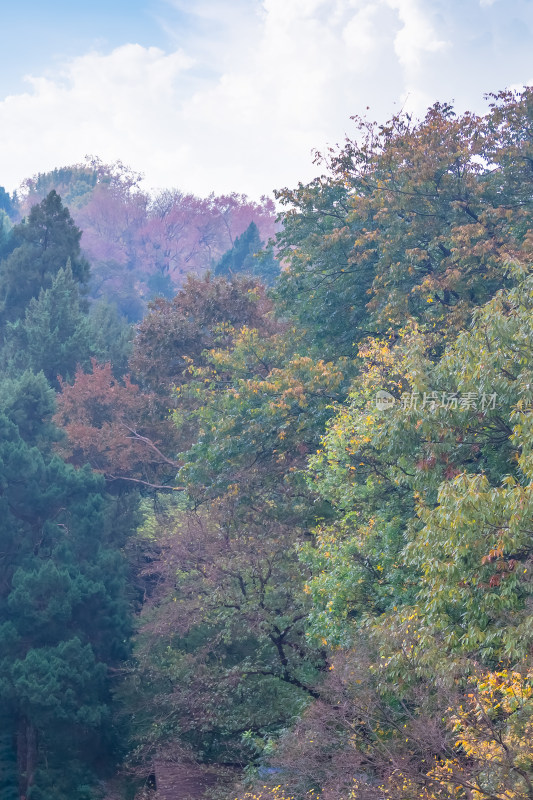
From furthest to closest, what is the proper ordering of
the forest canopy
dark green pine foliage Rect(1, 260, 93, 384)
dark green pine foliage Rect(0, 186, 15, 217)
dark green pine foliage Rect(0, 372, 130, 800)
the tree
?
1. dark green pine foliage Rect(0, 186, 15, 217)
2. dark green pine foliage Rect(1, 260, 93, 384)
3. the tree
4. dark green pine foliage Rect(0, 372, 130, 800)
5. the forest canopy

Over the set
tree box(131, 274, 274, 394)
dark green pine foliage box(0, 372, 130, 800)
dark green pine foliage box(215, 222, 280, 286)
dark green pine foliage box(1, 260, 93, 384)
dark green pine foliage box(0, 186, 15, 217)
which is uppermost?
dark green pine foliage box(0, 186, 15, 217)

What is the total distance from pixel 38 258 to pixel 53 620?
16938mm

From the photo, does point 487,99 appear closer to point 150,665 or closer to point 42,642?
point 150,665

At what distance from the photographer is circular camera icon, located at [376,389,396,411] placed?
32.3 feet

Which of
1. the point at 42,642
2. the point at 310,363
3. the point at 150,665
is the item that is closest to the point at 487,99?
the point at 310,363

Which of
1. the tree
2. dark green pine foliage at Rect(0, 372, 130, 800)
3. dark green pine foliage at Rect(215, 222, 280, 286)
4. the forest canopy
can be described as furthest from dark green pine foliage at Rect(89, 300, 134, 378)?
dark green pine foliage at Rect(215, 222, 280, 286)

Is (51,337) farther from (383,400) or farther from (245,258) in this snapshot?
(245,258)

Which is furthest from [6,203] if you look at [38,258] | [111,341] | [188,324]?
[188,324]

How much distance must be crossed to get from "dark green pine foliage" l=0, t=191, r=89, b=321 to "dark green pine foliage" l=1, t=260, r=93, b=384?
61.1 inches

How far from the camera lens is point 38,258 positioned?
29016 mm

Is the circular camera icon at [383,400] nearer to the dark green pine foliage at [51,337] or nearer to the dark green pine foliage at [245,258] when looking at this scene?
the dark green pine foliage at [51,337]

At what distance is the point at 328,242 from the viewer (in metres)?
16.6

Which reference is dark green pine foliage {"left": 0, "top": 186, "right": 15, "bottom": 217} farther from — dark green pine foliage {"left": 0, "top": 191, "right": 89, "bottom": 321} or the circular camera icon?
the circular camera icon

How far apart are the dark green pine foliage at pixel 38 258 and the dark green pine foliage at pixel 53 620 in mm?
10123
